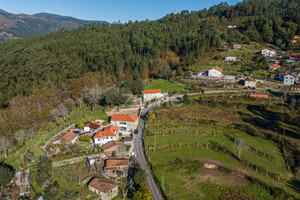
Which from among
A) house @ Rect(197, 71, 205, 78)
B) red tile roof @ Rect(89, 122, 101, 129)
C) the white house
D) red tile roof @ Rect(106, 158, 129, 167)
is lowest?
red tile roof @ Rect(106, 158, 129, 167)

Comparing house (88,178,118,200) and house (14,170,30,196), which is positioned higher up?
house (88,178,118,200)

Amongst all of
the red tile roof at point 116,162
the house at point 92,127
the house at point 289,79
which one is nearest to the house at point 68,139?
the house at point 92,127

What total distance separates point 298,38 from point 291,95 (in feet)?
199

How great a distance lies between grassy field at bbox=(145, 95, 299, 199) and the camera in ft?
75.5

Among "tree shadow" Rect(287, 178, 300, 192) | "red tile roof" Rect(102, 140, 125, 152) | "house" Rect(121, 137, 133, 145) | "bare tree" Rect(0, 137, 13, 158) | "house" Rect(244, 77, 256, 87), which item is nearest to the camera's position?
"tree shadow" Rect(287, 178, 300, 192)

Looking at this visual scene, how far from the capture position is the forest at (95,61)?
46588 millimetres

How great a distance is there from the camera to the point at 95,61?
6744 centimetres

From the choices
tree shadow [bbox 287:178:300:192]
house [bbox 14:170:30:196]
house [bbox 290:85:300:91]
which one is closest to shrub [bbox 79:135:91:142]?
house [bbox 14:170:30:196]

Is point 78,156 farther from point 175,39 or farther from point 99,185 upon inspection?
point 175,39

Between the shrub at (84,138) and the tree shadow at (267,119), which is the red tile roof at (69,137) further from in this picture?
the tree shadow at (267,119)

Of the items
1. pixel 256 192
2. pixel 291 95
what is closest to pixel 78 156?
pixel 256 192

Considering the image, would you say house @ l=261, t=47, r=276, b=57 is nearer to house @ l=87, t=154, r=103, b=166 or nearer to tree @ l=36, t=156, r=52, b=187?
house @ l=87, t=154, r=103, b=166

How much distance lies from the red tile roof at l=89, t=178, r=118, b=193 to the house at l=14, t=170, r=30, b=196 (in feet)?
26.4

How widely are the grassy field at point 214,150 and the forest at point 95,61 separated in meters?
18.2
